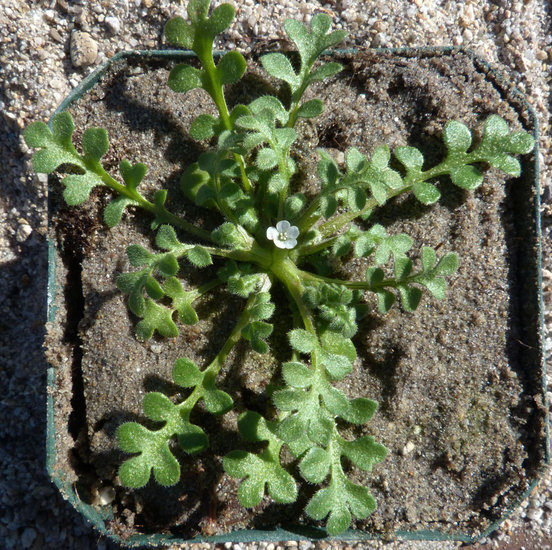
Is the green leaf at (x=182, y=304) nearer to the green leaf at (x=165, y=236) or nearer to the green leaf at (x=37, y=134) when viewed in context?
the green leaf at (x=165, y=236)

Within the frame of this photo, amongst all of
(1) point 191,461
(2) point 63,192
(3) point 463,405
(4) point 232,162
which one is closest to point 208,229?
(4) point 232,162

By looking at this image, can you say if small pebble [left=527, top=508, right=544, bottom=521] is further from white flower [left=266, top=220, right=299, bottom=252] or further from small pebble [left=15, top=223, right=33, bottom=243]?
small pebble [left=15, top=223, right=33, bottom=243]

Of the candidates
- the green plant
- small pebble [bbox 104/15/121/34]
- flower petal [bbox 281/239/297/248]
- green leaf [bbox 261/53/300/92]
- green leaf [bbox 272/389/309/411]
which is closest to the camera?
green leaf [bbox 272/389/309/411]

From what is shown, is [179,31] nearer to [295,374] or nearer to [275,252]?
[275,252]

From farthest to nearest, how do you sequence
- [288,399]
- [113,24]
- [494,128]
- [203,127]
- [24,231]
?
[24,231] < [113,24] < [494,128] < [203,127] < [288,399]

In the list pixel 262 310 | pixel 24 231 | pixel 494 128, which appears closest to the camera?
pixel 262 310

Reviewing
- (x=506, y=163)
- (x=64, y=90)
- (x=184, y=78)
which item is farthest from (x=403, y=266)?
(x=64, y=90)

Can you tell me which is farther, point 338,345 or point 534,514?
point 534,514

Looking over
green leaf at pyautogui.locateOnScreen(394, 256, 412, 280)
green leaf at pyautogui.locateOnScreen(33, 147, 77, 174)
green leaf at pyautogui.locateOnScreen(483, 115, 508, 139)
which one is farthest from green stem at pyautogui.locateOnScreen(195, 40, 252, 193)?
green leaf at pyautogui.locateOnScreen(483, 115, 508, 139)
